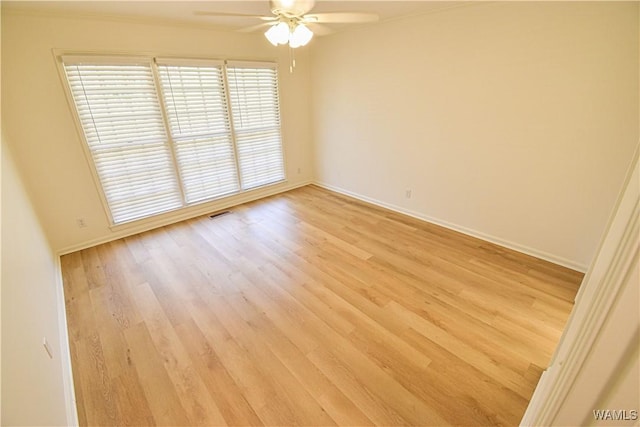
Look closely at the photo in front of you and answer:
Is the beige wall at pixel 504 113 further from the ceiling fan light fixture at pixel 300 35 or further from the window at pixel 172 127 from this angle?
the ceiling fan light fixture at pixel 300 35

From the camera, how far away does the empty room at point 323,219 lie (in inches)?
58.5

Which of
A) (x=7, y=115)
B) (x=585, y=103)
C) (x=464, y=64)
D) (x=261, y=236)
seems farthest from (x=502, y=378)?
(x=7, y=115)

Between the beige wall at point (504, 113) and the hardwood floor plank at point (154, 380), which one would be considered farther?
the beige wall at point (504, 113)

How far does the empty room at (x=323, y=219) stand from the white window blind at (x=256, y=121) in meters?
0.04

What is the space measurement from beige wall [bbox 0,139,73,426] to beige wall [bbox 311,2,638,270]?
3.59 metres

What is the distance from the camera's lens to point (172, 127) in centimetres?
345

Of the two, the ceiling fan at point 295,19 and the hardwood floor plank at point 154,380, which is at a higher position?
the ceiling fan at point 295,19

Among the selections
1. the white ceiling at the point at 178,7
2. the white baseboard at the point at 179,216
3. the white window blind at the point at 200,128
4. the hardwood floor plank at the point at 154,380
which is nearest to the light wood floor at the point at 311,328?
the hardwood floor plank at the point at 154,380

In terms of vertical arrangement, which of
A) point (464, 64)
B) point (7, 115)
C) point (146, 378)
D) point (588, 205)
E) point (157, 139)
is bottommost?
point (146, 378)

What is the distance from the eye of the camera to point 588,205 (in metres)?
2.39

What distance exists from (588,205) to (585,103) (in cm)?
85

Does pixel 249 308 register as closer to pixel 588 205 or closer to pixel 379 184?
pixel 379 184

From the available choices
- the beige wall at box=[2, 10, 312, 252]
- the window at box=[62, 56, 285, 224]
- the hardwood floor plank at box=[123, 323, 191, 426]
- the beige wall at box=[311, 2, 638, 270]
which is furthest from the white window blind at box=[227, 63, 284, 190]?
the hardwood floor plank at box=[123, 323, 191, 426]

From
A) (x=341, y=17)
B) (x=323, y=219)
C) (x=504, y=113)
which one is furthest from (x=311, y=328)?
(x=504, y=113)
